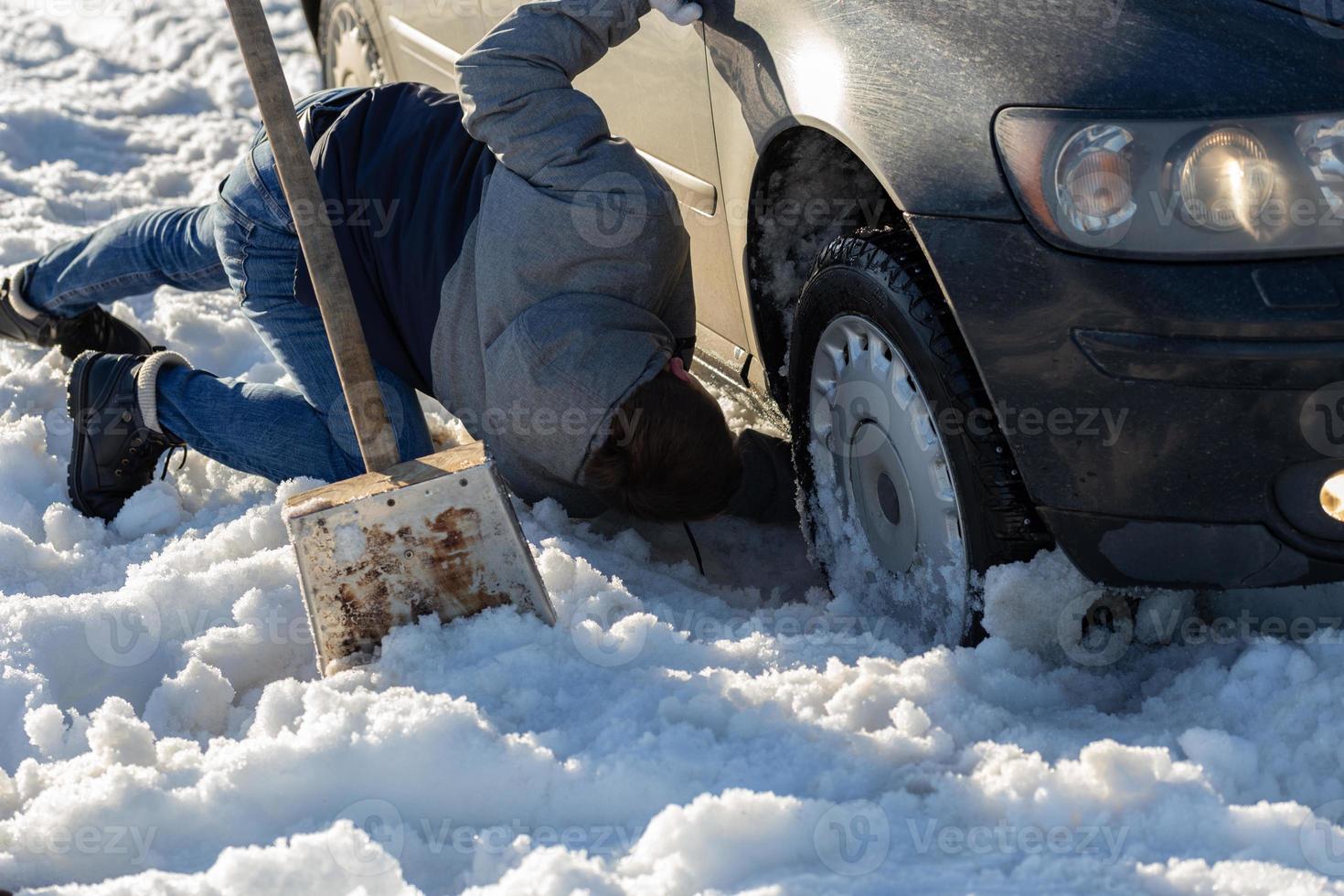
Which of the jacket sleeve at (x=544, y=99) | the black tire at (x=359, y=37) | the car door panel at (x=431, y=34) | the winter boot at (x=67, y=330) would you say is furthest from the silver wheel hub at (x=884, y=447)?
the black tire at (x=359, y=37)

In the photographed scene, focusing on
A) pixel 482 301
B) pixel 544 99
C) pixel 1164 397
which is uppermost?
pixel 544 99

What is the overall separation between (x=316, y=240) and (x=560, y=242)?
17.4 inches

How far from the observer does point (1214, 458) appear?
5.73ft

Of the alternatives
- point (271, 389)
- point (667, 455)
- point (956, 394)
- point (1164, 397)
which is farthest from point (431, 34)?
point (1164, 397)

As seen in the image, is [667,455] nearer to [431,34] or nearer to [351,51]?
[431,34]

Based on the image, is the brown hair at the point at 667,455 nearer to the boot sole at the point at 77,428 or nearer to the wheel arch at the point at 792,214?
the wheel arch at the point at 792,214

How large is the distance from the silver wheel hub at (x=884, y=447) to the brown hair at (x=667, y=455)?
22cm

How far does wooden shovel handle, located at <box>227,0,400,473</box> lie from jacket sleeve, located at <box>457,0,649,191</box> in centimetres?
36

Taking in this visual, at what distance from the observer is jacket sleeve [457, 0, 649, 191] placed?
2441 mm

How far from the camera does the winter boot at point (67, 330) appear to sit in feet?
11.4

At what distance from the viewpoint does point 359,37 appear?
4391 millimetres

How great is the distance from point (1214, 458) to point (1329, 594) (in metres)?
0.49

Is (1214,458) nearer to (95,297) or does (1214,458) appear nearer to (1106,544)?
(1106,544)

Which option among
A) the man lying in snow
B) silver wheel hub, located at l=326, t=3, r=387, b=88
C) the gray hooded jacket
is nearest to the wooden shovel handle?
the man lying in snow
